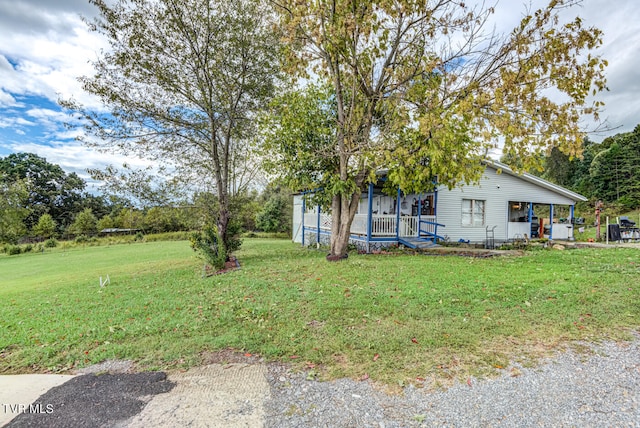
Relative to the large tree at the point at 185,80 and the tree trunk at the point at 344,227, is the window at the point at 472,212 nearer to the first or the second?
the tree trunk at the point at 344,227

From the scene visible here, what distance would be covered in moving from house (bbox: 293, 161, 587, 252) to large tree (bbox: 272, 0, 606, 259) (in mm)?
2755

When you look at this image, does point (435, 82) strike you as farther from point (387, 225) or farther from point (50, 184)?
point (50, 184)

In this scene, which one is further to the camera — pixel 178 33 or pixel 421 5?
pixel 178 33

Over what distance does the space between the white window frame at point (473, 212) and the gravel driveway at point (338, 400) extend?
12.2 metres

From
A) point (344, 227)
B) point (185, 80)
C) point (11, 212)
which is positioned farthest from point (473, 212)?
point (11, 212)

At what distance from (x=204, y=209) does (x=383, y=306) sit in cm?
876

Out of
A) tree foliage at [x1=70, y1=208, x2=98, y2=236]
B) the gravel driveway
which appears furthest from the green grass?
tree foliage at [x1=70, y1=208, x2=98, y2=236]

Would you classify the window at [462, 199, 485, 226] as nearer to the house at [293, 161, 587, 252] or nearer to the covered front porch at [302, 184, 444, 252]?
the house at [293, 161, 587, 252]

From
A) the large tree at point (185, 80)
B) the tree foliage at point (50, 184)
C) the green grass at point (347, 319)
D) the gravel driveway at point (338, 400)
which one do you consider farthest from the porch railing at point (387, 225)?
the tree foliage at point (50, 184)

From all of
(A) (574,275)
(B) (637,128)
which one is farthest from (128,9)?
(B) (637,128)

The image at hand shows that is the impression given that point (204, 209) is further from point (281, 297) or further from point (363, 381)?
point (363, 381)

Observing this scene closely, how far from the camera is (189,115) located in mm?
11648

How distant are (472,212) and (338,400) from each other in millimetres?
14511

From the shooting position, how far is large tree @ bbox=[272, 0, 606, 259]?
6.54 m
